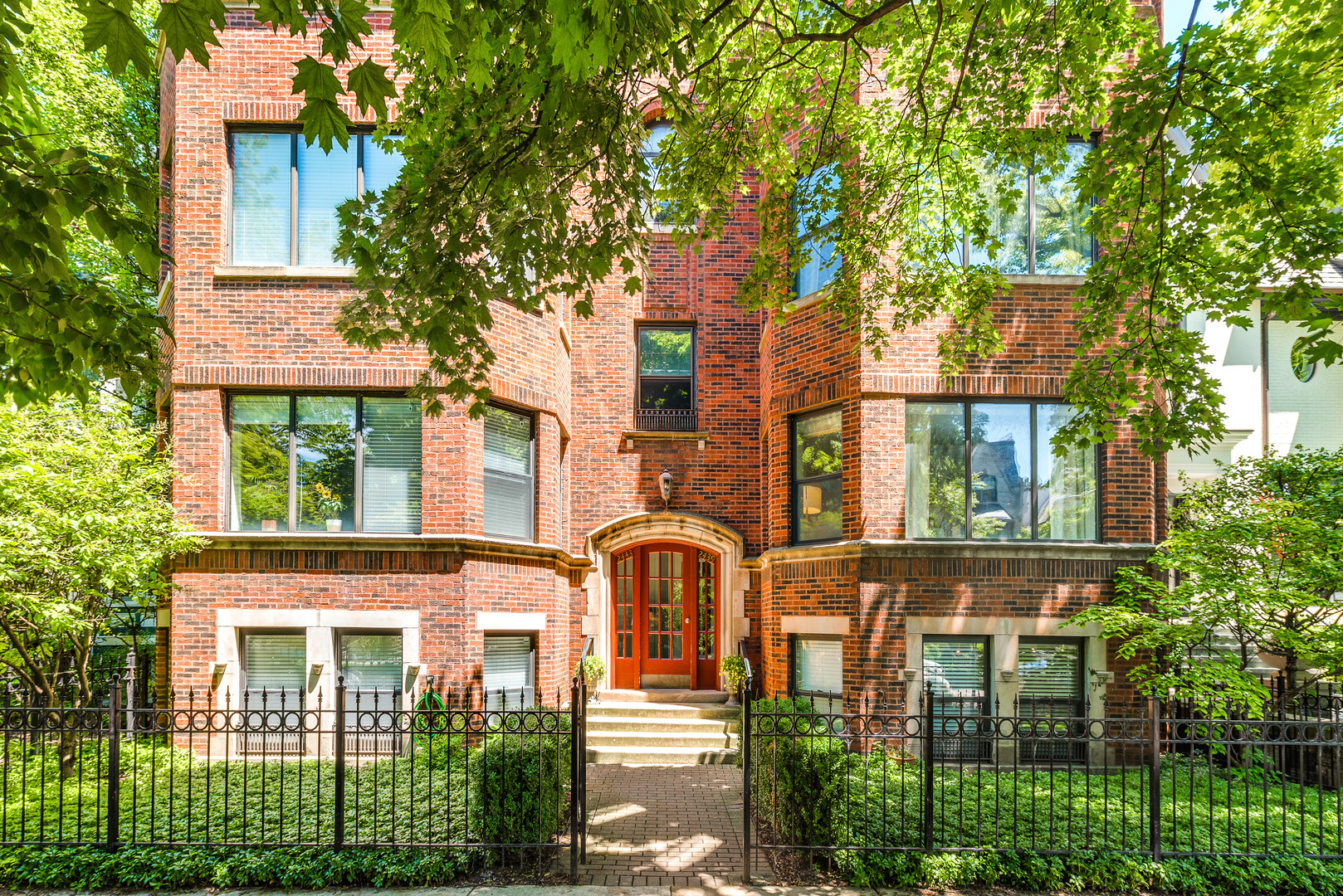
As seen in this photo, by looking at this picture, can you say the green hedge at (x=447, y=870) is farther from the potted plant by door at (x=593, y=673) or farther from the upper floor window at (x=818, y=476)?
the potted plant by door at (x=593, y=673)

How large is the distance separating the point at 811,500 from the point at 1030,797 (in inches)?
180

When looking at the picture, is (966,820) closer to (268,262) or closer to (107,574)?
(107,574)

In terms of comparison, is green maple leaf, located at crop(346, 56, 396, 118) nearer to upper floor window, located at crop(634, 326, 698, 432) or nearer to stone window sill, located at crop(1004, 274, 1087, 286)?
stone window sill, located at crop(1004, 274, 1087, 286)

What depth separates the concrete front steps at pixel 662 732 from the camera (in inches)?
Result: 407

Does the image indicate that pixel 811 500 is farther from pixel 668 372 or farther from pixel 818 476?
pixel 668 372

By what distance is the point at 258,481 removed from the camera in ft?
32.2

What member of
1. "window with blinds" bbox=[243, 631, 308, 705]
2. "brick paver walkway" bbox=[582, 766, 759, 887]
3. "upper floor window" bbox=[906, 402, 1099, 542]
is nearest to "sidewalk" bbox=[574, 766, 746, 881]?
"brick paver walkway" bbox=[582, 766, 759, 887]

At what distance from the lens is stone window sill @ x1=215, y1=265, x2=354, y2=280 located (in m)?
9.73

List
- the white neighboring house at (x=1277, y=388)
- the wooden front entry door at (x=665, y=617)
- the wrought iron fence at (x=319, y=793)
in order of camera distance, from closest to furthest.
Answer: the wrought iron fence at (x=319, y=793) → the white neighboring house at (x=1277, y=388) → the wooden front entry door at (x=665, y=617)

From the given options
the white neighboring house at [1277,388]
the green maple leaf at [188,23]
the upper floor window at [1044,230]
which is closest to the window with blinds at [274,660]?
the green maple leaf at [188,23]

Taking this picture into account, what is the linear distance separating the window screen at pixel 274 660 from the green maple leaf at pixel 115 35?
7816 millimetres

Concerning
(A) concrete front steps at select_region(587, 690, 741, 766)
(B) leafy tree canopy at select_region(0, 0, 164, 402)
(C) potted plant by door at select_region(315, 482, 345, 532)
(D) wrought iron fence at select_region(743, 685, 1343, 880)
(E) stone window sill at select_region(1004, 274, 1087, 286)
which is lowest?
(A) concrete front steps at select_region(587, 690, 741, 766)

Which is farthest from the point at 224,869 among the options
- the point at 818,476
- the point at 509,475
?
the point at 818,476

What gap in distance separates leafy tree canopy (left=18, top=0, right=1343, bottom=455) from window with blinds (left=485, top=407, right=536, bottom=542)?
11.6ft
